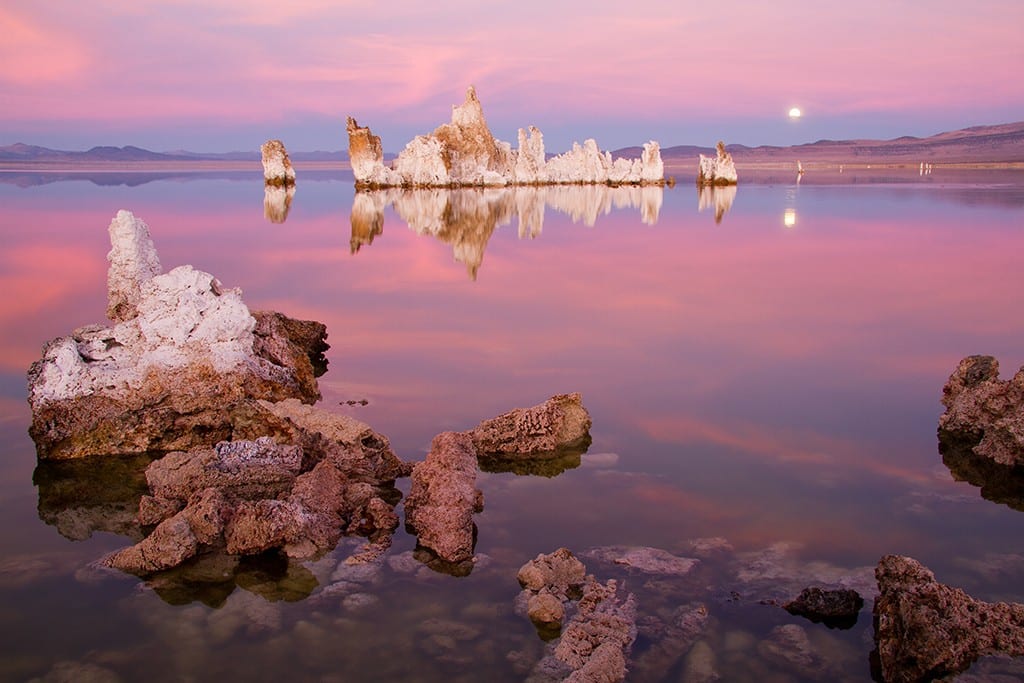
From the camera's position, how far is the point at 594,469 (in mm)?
6492

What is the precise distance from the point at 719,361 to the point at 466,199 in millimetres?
38178

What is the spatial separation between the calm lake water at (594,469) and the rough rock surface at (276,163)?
43656 millimetres

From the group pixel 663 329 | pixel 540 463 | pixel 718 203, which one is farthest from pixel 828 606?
pixel 718 203

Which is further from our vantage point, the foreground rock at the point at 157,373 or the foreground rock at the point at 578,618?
the foreground rock at the point at 157,373

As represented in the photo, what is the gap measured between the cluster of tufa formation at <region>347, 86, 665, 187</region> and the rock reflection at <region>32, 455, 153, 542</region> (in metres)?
51.3

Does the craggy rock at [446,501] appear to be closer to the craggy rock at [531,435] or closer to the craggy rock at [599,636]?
the craggy rock at [531,435]

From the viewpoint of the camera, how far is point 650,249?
22.2 meters

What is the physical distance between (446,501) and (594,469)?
5.17 feet

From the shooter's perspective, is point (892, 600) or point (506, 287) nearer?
point (892, 600)

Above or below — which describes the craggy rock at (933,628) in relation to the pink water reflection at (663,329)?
below

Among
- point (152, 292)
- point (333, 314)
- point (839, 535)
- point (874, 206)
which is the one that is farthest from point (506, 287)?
point (874, 206)

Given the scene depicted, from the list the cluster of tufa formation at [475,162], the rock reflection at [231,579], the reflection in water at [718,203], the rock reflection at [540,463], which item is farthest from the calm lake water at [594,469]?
the cluster of tufa formation at [475,162]

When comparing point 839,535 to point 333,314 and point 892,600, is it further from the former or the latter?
point 333,314

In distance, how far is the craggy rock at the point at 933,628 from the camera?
12.7 ft
